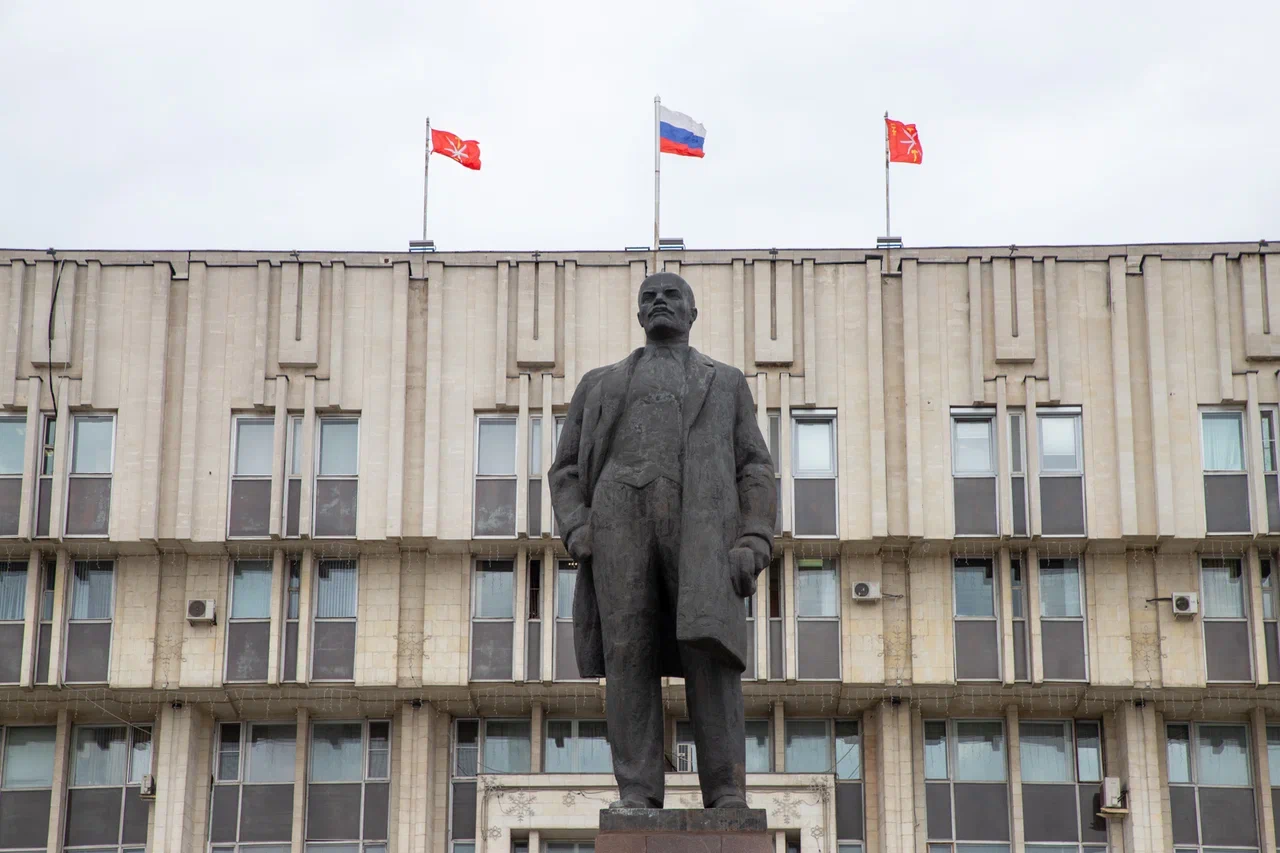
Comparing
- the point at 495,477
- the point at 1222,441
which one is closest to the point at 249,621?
the point at 495,477

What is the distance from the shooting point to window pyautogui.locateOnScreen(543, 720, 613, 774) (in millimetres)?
40281

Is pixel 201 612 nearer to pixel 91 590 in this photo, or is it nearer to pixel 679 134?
pixel 91 590

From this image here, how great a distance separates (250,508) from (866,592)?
12100mm

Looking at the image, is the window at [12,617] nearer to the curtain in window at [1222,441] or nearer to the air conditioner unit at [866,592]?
the air conditioner unit at [866,592]

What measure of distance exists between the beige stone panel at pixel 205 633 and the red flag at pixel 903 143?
689 inches

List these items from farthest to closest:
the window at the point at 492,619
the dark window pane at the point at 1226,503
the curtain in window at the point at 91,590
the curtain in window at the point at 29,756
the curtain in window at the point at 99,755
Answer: the curtain in window at the point at 99,755 < the curtain in window at the point at 29,756 < the curtain in window at the point at 91,590 < the window at the point at 492,619 < the dark window pane at the point at 1226,503

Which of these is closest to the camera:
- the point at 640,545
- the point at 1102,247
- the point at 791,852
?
the point at 640,545

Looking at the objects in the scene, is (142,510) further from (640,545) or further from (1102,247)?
(640,545)

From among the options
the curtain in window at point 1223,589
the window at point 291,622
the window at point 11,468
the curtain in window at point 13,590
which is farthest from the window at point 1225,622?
the window at point 11,468

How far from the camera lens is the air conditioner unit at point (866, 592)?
39.4 metres

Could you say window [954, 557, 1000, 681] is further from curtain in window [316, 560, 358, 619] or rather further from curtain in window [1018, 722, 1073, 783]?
curtain in window [316, 560, 358, 619]

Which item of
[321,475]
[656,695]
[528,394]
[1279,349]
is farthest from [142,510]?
[656,695]

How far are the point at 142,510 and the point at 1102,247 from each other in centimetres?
2264

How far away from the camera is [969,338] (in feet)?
133
